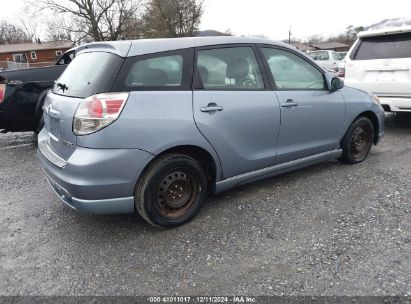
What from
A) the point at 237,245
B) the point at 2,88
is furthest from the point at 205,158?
the point at 2,88

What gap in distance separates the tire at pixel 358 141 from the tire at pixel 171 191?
7.25ft

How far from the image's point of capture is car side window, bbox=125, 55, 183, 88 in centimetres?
283

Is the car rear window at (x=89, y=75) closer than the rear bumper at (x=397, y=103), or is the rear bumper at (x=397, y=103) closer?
the car rear window at (x=89, y=75)

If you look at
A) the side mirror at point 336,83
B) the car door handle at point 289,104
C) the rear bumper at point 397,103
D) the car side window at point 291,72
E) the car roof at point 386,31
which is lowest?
the rear bumper at point 397,103

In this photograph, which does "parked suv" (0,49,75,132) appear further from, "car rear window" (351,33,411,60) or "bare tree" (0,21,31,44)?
"bare tree" (0,21,31,44)

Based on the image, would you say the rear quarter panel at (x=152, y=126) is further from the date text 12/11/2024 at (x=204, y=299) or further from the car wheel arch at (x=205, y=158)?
the date text 12/11/2024 at (x=204, y=299)

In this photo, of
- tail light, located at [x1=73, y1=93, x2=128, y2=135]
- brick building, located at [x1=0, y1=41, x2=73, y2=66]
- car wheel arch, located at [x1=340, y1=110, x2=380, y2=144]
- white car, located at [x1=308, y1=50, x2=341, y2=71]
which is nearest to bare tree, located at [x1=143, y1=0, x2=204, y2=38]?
white car, located at [x1=308, y1=50, x2=341, y2=71]

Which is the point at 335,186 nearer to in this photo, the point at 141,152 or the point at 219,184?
the point at 219,184

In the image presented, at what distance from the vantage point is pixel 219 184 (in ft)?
11.0

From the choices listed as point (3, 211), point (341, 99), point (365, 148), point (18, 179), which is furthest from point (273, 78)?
point (18, 179)

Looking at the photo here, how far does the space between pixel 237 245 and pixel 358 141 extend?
2.66m

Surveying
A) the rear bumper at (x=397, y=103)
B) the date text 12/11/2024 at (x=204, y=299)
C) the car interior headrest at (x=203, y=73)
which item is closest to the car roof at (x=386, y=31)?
the rear bumper at (x=397, y=103)

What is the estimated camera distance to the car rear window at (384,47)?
18.7 ft

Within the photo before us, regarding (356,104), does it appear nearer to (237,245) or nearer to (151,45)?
(237,245)
